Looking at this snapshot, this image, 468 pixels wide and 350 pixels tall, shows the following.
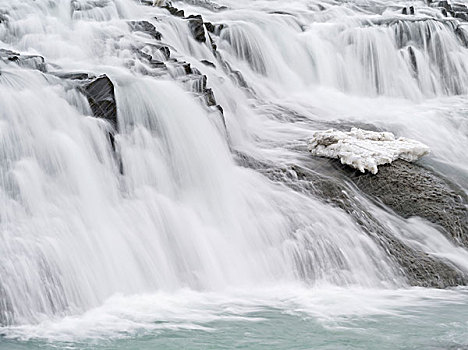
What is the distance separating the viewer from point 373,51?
1396 centimetres

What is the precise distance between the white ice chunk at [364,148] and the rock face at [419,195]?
4.6 inches

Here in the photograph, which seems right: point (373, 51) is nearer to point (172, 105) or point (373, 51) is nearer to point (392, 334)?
point (172, 105)

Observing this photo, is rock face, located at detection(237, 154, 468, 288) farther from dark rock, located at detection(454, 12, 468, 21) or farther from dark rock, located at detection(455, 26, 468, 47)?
dark rock, located at detection(454, 12, 468, 21)

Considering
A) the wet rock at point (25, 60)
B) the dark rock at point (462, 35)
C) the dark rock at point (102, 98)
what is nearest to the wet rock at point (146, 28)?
the wet rock at point (25, 60)

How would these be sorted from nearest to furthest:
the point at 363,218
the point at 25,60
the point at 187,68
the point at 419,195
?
the point at 363,218 < the point at 25,60 < the point at 419,195 < the point at 187,68

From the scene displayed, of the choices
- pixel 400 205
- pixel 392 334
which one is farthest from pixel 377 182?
pixel 392 334

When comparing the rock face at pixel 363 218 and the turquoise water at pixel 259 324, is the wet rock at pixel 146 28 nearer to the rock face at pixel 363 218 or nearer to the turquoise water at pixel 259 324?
the rock face at pixel 363 218

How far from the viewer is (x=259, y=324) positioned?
614cm

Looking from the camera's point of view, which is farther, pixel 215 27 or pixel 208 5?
pixel 208 5

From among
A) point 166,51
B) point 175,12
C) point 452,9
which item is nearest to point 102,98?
point 166,51

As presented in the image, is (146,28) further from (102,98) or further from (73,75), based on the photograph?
(102,98)

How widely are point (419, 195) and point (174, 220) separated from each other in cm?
289

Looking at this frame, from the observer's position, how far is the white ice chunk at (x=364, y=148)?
349 inches

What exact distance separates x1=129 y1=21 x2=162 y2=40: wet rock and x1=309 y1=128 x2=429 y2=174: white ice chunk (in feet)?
9.00
